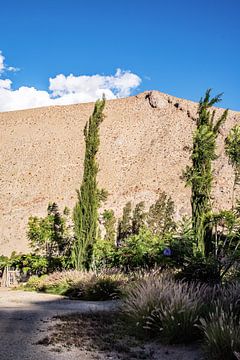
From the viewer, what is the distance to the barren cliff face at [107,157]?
41.4 m

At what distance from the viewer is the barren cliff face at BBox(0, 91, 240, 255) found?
136 ft

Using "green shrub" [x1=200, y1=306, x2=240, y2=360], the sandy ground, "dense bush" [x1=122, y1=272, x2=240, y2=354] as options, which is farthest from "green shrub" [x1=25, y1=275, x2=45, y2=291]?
"green shrub" [x1=200, y1=306, x2=240, y2=360]

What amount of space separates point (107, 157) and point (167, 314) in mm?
47845

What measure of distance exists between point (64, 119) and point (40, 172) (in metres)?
16.0

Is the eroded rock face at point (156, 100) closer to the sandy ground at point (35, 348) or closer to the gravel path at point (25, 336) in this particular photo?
the gravel path at point (25, 336)

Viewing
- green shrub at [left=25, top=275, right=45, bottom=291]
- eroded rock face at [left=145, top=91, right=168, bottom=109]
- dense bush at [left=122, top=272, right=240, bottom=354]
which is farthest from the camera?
eroded rock face at [left=145, top=91, right=168, bottom=109]

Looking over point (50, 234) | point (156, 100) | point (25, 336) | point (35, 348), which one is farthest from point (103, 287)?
point (156, 100)

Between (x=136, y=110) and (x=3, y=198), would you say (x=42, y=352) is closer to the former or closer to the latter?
(x=3, y=198)

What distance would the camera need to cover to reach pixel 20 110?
2625 inches

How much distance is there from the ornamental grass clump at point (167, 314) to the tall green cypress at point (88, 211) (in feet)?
26.1

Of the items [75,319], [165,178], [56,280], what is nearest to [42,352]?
[75,319]

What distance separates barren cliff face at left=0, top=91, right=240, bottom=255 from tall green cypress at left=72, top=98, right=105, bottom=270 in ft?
74.6

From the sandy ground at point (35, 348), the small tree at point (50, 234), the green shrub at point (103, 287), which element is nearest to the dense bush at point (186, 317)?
the sandy ground at point (35, 348)

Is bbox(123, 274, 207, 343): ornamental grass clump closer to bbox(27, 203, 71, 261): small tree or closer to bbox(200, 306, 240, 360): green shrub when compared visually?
bbox(200, 306, 240, 360): green shrub
